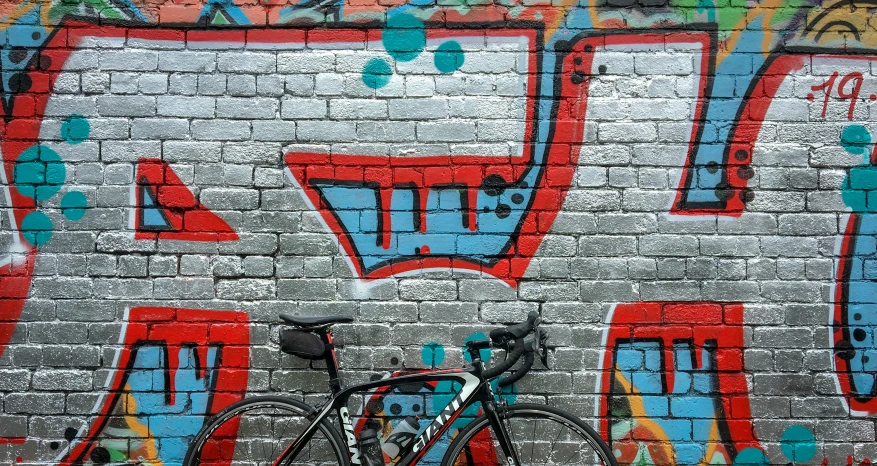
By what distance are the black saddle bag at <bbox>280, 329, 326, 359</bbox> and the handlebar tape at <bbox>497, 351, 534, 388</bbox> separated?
0.87 m

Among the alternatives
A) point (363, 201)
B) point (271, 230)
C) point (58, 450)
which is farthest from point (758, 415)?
point (58, 450)

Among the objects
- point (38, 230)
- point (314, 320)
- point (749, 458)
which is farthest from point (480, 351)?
point (38, 230)

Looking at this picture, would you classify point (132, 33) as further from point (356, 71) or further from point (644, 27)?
point (644, 27)

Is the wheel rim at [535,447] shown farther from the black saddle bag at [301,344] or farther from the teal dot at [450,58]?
the teal dot at [450,58]

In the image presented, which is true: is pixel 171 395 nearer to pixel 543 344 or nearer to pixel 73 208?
pixel 73 208

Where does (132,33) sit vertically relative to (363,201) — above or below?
above

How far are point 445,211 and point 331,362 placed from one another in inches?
36.6

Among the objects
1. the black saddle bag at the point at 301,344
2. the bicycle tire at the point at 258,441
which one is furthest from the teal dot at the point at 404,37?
the bicycle tire at the point at 258,441

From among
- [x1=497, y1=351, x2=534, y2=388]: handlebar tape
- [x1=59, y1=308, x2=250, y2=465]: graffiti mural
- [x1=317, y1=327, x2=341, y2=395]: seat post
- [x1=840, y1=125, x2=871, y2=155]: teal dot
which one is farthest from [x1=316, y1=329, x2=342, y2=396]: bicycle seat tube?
[x1=840, y1=125, x2=871, y2=155]: teal dot

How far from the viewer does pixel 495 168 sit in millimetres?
3531

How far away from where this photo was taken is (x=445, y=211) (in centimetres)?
353

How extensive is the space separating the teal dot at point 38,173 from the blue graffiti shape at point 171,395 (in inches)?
38.5

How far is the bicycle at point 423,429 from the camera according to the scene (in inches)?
125

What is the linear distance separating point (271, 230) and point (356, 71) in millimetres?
916
